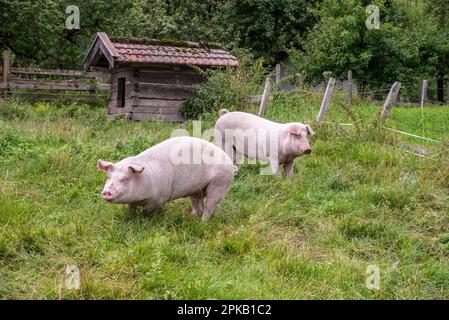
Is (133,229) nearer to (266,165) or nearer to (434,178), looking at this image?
(266,165)

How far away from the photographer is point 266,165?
8531mm

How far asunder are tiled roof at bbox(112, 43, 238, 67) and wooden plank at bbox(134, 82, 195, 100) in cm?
83

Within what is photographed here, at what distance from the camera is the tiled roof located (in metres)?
14.5

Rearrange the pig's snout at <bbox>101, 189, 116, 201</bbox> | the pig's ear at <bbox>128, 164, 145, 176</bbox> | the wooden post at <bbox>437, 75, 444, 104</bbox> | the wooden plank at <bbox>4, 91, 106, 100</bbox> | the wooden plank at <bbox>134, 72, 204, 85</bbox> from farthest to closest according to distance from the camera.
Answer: the wooden post at <bbox>437, 75, 444, 104</bbox> < the wooden plank at <bbox>4, 91, 106, 100</bbox> < the wooden plank at <bbox>134, 72, 204, 85</bbox> < the pig's ear at <bbox>128, 164, 145, 176</bbox> < the pig's snout at <bbox>101, 189, 116, 201</bbox>

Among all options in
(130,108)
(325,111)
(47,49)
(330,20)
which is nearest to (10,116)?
(130,108)

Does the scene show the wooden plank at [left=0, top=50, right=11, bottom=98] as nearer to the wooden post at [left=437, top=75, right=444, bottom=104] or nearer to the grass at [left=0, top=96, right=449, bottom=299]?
the grass at [left=0, top=96, right=449, bottom=299]

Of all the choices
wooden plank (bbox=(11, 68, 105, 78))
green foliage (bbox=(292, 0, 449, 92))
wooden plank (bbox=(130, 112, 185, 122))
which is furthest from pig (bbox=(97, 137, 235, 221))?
green foliage (bbox=(292, 0, 449, 92))

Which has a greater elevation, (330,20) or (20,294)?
(330,20)

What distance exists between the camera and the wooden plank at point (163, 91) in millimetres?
15109

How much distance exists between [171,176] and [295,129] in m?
2.87

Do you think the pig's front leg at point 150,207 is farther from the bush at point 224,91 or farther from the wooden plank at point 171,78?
the wooden plank at point 171,78

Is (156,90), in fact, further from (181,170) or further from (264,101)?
(181,170)

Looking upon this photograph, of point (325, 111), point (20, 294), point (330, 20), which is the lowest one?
point (20, 294)

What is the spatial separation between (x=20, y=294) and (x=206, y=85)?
11.6 metres
